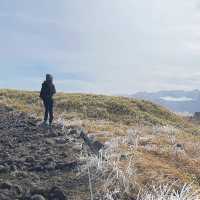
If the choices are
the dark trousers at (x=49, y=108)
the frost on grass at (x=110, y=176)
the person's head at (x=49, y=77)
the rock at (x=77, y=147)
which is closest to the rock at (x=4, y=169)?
the frost on grass at (x=110, y=176)

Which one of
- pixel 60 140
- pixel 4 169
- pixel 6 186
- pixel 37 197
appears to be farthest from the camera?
pixel 60 140

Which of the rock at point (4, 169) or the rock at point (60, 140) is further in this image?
the rock at point (60, 140)

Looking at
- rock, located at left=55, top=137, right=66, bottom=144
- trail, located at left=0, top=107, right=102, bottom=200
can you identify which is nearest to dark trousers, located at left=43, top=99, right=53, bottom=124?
trail, located at left=0, top=107, right=102, bottom=200

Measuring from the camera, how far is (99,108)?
143 feet

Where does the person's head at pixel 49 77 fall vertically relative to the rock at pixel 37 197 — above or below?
above

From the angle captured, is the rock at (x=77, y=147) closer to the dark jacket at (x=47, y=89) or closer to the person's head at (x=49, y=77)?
the person's head at (x=49, y=77)

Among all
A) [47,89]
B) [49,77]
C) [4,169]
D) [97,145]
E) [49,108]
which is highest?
[49,77]

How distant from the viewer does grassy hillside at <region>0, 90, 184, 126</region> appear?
133 ft

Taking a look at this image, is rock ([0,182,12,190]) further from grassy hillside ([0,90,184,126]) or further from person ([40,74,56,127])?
grassy hillside ([0,90,184,126])

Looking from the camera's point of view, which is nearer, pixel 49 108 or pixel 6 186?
pixel 6 186

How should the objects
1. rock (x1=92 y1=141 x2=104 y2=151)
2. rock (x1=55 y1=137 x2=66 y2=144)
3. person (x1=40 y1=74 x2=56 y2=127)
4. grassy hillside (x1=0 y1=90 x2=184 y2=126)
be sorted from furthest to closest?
grassy hillside (x1=0 y1=90 x2=184 y2=126) < person (x1=40 y1=74 x2=56 y2=127) < rock (x1=55 y1=137 x2=66 y2=144) < rock (x1=92 y1=141 x2=104 y2=151)

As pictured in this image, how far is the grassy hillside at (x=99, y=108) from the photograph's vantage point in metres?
40.5

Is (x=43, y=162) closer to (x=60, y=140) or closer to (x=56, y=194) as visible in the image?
(x=56, y=194)

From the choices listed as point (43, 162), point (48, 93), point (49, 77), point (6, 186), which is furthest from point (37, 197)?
point (48, 93)
